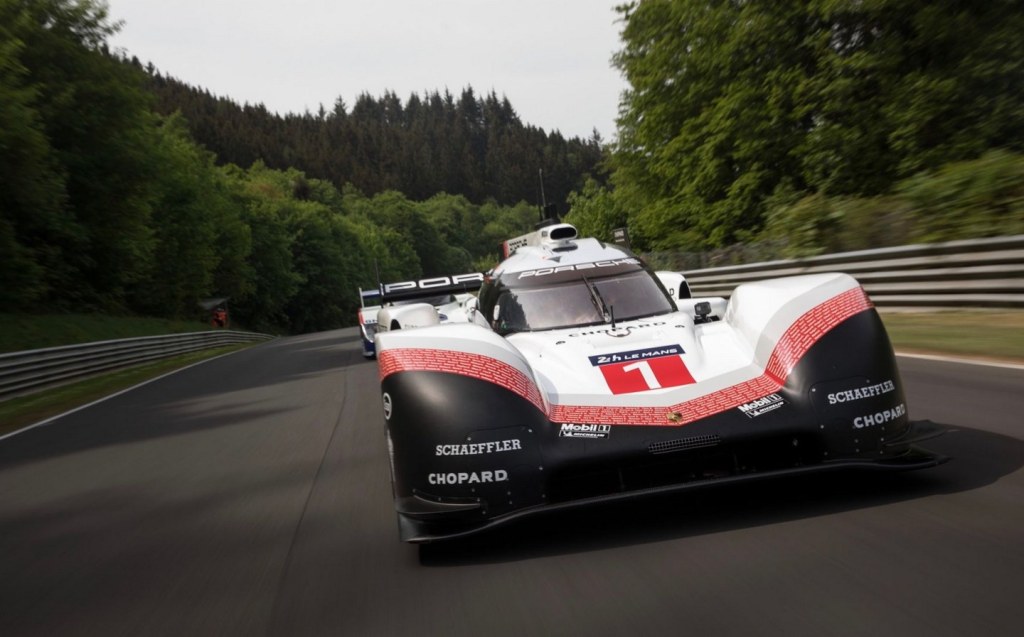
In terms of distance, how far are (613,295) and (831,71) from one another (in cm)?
2190

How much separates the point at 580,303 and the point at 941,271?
8203 millimetres

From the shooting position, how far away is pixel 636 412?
4039 millimetres

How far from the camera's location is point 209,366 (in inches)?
880

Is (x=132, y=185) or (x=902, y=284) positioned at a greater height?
(x=132, y=185)

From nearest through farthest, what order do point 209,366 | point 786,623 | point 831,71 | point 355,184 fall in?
point 786,623
point 209,366
point 831,71
point 355,184

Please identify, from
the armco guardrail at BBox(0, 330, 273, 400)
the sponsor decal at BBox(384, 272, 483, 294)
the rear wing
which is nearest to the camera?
the rear wing

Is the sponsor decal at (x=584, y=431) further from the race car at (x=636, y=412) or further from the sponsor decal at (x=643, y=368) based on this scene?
the sponsor decal at (x=643, y=368)

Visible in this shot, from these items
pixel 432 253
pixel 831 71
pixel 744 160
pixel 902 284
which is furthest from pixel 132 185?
pixel 432 253

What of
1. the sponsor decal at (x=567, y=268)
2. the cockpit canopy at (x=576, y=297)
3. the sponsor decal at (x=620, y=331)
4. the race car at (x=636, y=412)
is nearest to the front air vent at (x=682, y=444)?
the race car at (x=636, y=412)

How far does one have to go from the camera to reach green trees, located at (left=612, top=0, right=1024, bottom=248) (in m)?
23.3

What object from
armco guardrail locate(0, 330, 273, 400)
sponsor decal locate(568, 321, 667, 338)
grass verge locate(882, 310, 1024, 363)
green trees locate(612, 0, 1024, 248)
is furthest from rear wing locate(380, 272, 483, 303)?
green trees locate(612, 0, 1024, 248)

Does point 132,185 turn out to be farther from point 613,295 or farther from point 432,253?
point 432,253

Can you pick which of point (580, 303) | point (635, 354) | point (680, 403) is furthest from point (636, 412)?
point (580, 303)

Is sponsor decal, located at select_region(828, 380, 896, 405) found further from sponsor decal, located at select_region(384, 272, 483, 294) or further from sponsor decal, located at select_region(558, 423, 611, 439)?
sponsor decal, located at select_region(384, 272, 483, 294)
